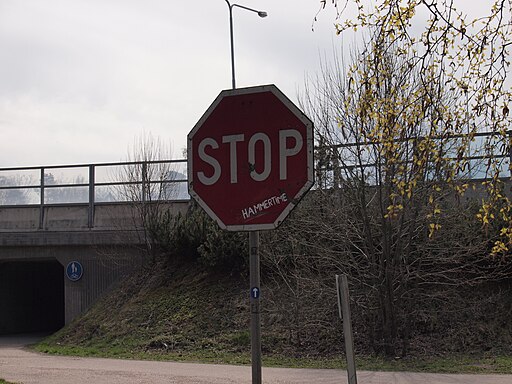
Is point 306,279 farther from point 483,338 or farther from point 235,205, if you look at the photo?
point 235,205

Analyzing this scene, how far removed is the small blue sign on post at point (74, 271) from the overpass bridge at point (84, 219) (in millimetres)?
128

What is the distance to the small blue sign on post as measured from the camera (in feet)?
81.9

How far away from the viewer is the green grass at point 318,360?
50.0ft

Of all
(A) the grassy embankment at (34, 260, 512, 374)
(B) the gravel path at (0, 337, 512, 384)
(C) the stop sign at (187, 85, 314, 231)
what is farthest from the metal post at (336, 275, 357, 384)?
(A) the grassy embankment at (34, 260, 512, 374)

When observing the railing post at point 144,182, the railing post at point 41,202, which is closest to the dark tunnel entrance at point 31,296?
the railing post at point 41,202

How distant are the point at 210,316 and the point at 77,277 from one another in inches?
239

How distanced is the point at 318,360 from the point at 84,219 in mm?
11970

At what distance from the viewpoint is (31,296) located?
1261 inches

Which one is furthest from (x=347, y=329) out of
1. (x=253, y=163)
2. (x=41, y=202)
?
(x=41, y=202)

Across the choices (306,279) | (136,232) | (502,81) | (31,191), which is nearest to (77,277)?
(136,232)

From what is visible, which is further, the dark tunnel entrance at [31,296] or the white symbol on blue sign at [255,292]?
the dark tunnel entrance at [31,296]

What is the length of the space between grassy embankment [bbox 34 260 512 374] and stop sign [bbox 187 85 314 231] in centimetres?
1167

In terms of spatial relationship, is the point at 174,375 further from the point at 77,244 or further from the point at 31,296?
A: the point at 31,296

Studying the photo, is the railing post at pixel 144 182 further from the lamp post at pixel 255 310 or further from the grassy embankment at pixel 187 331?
the lamp post at pixel 255 310
